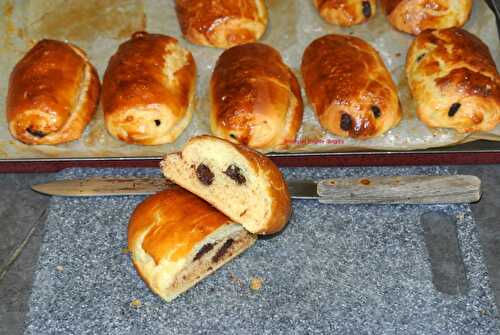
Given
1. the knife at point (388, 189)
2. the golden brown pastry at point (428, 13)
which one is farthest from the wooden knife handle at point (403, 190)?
the golden brown pastry at point (428, 13)

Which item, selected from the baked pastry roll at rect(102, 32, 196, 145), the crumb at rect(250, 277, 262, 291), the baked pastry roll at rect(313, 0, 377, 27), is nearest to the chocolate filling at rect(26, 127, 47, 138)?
the baked pastry roll at rect(102, 32, 196, 145)

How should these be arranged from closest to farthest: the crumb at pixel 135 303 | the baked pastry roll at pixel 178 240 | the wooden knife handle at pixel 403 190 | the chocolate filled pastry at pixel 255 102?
the baked pastry roll at pixel 178 240 → the crumb at pixel 135 303 → the wooden knife handle at pixel 403 190 → the chocolate filled pastry at pixel 255 102

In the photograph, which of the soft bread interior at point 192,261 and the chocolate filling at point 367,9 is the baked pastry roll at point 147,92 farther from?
the chocolate filling at point 367,9

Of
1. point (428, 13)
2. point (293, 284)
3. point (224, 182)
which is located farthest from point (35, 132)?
point (428, 13)

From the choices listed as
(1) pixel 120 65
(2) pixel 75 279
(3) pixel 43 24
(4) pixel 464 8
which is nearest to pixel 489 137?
(4) pixel 464 8

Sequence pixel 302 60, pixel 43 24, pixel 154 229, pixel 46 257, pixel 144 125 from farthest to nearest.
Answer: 1. pixel 43 24
2. pixel 302 60
3. pixel 144 125
4. pixel 46 257
5. pixel 154 229

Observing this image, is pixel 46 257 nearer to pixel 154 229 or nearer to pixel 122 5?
pixel 154 229
